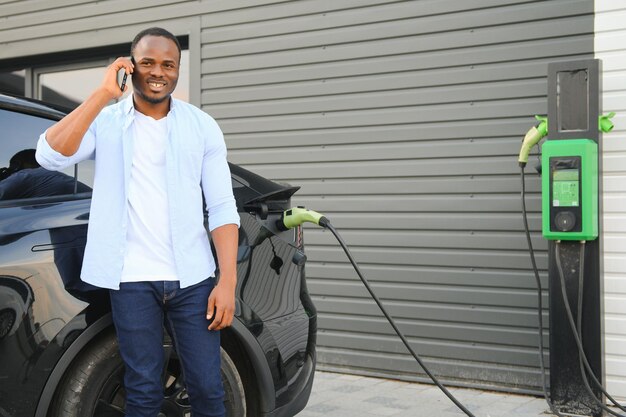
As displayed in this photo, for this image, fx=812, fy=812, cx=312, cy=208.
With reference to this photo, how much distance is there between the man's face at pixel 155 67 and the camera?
108 inches

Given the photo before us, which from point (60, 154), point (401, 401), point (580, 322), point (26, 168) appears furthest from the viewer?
point (401, 401)

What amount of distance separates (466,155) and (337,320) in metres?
1.55

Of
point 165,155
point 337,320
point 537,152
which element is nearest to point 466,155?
point 537,152

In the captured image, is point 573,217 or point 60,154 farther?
point 573,217

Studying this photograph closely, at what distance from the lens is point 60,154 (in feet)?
8.71

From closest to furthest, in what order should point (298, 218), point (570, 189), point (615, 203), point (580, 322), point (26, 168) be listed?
point (26, 168)
point (298, 218)
point (570, 189)
point (580, 322)
point (615, 203)

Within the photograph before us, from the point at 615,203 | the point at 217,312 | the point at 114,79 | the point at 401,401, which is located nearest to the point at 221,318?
the point at 217,312

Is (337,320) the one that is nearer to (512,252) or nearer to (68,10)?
(512,252)

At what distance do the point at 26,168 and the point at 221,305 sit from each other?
1.03 meters

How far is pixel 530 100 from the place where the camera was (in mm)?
5258

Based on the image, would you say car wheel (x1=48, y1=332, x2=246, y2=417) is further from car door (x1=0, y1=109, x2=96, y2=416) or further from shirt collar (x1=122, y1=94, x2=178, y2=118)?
shirt collar (x1=122, y1=94, x2=178, y2=118)

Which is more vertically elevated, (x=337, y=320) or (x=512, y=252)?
(x=512, y=252)

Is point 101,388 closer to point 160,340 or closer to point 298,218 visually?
point 160,340

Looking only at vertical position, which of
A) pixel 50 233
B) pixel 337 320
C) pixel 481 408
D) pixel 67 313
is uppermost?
pixel 50 233
